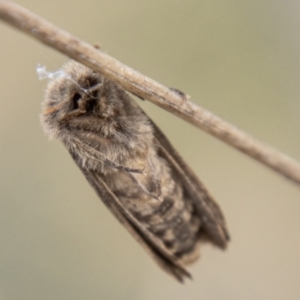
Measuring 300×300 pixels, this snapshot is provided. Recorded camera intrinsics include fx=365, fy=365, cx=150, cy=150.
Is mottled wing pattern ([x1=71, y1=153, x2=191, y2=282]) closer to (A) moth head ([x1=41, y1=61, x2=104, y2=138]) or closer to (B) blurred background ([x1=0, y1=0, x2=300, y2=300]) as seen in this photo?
(A) moth head ([x1=41, y1=61, x2=104, y2=138])

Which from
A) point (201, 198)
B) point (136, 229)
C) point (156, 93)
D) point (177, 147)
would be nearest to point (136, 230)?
point (136, 229)

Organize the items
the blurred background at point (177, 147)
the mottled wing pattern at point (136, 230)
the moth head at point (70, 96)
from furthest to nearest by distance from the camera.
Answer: the blurred background at point (177, 147) → the mottled wing pattern at point (136, 230) → the moth head at point (70, 96)

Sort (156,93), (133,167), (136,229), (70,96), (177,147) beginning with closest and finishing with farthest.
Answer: (156,93)
(70,96)
(133,167)
(136,229)
(177,147)

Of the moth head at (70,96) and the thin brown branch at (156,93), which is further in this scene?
the moth head at (70,96)

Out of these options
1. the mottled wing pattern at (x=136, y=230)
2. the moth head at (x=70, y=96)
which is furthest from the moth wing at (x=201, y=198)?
the moth head at (x=70, y=96)

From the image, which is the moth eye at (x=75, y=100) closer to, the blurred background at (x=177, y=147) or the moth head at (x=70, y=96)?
the moth head at (x=70, y=96)

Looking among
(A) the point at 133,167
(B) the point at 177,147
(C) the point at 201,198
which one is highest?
(B) the point at 177,147

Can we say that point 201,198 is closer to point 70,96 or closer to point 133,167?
point 133,167

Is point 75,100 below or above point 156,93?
above
